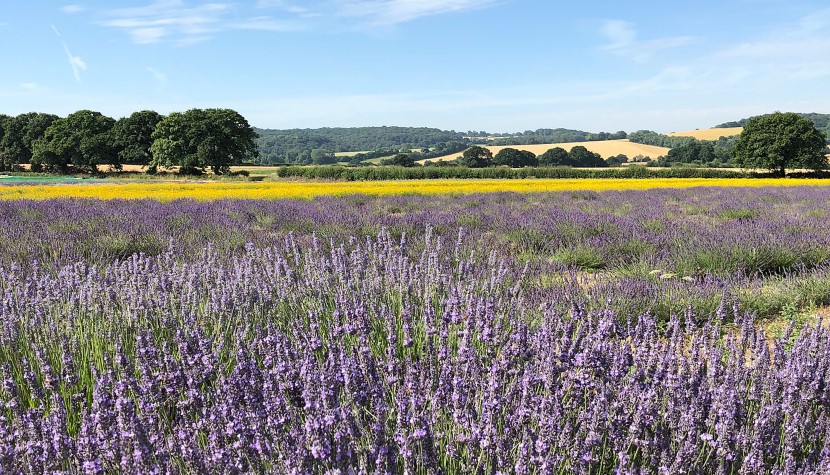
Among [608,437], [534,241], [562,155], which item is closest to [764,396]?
[608,437]

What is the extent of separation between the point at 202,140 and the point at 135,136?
1017 centimetres

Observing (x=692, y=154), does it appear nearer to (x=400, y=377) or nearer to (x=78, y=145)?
(x=78, y=145)

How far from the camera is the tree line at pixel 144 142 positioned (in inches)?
1880

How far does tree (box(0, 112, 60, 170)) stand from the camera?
2275 inches

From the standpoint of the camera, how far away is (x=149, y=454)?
5.70 ft

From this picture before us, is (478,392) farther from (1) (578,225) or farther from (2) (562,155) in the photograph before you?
(2) (562,155)

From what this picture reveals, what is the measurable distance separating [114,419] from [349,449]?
0.85 metres

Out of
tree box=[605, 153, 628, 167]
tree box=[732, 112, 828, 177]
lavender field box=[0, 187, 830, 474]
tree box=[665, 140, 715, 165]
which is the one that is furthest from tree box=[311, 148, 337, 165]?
lavender field box=[0, 187, 830, 474]

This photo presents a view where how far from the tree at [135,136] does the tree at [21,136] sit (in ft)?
33.8

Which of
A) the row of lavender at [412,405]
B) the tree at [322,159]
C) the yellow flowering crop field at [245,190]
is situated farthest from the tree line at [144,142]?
the row of lavender at [412,405]

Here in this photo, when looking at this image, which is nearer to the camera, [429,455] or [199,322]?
[429,455]

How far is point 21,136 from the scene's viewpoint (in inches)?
2331

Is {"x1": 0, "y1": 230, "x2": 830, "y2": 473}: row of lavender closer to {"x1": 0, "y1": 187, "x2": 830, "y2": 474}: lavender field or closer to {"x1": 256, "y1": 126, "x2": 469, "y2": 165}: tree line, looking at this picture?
{"x1": 0, "y1": 187, "x2": 830, "y2": 474}: lavender field

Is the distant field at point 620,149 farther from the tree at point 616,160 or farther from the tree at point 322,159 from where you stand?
the tree at point 322,159
